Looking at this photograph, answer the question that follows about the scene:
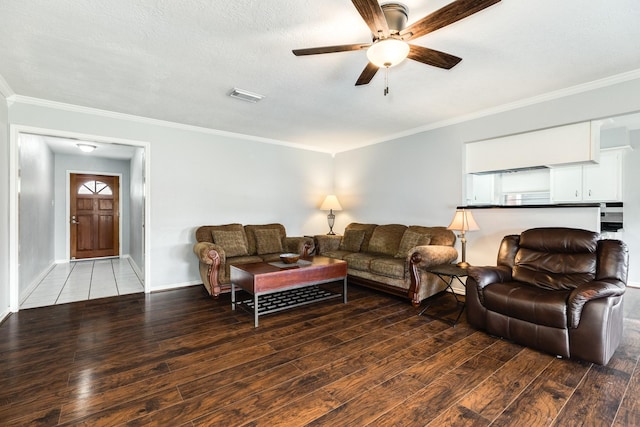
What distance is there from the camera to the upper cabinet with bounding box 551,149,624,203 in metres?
4.55

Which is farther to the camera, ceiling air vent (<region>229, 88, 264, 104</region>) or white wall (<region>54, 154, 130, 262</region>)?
white wall (<region>54, 154, 130, 262</region>)

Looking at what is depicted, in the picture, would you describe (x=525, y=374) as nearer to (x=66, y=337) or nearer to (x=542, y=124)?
(x=542, y=124)

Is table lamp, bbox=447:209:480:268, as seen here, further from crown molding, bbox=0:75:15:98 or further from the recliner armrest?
crown molding, bbox=0:75:15:98

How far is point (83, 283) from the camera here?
4684mm

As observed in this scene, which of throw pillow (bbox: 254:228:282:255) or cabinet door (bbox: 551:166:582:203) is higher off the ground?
cabinet door (bbox: 551:166:582:203)

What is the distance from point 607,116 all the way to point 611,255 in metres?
1.44

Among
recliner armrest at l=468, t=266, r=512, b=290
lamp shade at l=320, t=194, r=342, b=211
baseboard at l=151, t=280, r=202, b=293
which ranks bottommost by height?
baseboard at l=151, t=280, r=202, b=293

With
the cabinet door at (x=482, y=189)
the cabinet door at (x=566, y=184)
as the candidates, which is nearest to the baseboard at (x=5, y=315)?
the cabinet door at (x=482, y=189)

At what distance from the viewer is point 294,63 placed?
8.57 feet

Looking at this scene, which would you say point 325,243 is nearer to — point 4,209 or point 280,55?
point 280,55

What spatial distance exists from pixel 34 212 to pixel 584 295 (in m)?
6.92

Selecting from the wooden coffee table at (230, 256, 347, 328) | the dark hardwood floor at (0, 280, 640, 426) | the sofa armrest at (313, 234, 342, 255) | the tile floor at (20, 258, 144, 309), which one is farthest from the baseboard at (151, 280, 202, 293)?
the sofa armrest at (313, 234, 342, 255)

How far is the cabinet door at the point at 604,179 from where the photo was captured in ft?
14.9

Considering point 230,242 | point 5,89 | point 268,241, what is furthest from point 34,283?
point 268,241
